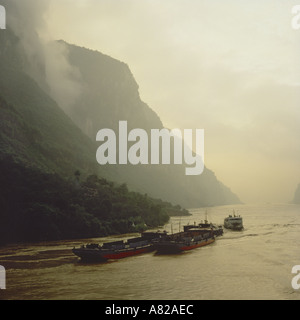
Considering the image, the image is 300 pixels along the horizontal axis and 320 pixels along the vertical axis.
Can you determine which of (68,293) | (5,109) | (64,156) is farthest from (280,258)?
(64,156)

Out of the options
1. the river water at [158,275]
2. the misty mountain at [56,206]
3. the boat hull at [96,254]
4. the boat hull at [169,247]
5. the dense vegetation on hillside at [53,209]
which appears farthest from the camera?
the misty mountain at [56,206]

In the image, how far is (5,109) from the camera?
492 ft

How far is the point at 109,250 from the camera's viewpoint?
51094 millimetres

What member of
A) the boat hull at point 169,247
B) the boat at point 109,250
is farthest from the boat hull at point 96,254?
the boat hull at point 169,247

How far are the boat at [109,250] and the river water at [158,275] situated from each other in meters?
1.24

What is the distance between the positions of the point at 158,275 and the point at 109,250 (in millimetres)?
12127

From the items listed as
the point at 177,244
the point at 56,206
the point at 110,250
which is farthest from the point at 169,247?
the point at 56,206

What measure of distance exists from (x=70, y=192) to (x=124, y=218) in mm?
19489

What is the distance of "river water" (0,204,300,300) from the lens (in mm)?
33000

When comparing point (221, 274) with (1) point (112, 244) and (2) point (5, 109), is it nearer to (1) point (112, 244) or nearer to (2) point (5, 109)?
(1) point (112, 244)

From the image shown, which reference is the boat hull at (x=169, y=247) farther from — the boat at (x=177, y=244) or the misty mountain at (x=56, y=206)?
the misty mountain at (x=56, y=206)

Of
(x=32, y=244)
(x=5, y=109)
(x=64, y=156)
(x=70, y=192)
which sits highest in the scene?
(x=5, y=109)

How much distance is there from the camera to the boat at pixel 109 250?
5012 centimetres

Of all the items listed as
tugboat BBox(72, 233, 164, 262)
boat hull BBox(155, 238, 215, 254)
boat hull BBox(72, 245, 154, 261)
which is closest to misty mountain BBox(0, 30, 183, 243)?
tugboat BBox(72, 233, 164, 262)
